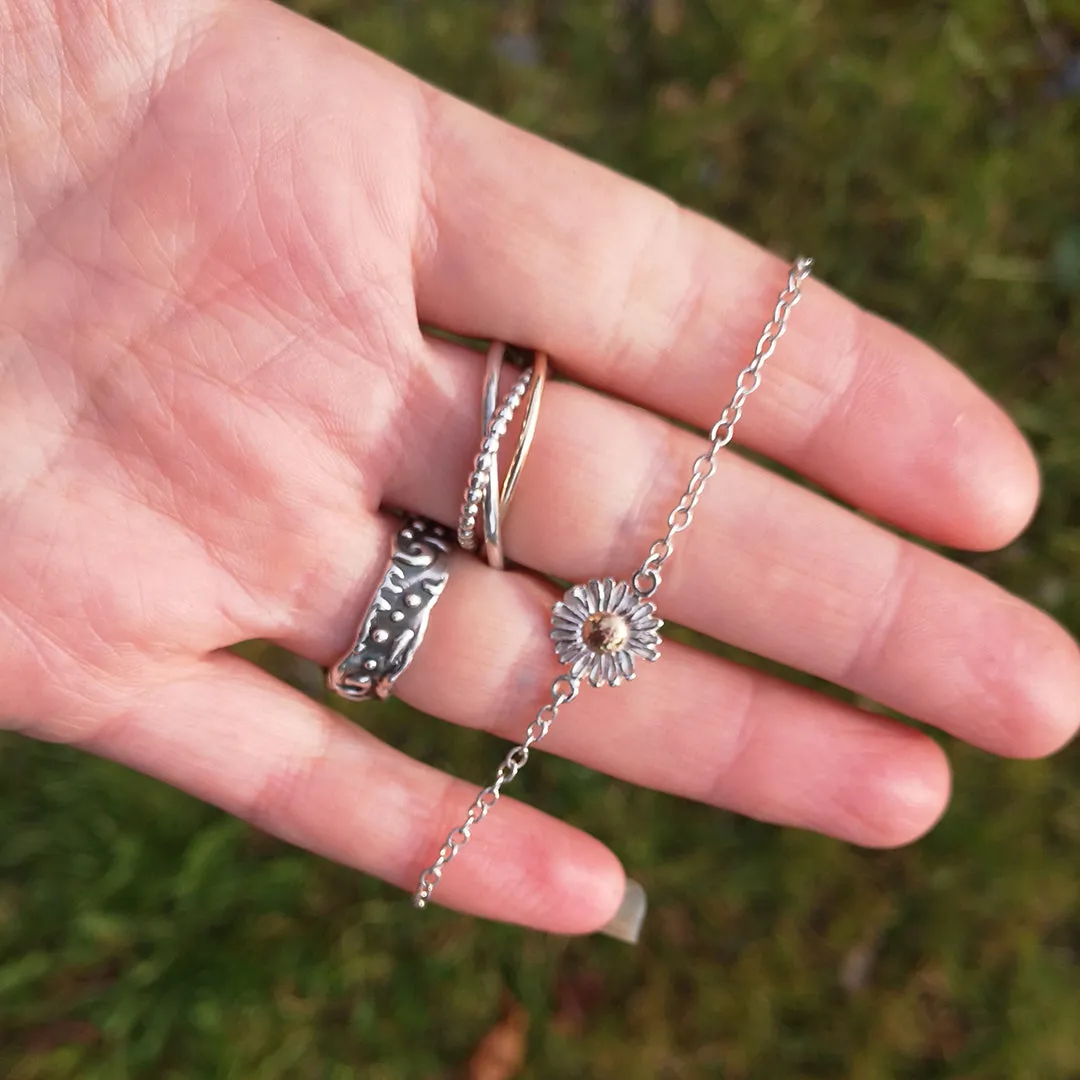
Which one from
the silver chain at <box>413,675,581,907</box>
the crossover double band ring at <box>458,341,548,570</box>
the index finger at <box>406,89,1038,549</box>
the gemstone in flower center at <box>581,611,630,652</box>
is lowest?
the silver chain at <box>413,675,581,907</box>

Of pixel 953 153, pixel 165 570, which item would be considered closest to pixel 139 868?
pixel 165 570

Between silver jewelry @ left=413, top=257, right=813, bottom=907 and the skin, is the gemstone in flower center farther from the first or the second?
the skin

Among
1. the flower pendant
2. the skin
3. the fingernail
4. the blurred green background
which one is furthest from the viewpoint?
the blurred green background

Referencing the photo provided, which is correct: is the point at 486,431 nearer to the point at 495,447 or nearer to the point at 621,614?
the point at 495,447

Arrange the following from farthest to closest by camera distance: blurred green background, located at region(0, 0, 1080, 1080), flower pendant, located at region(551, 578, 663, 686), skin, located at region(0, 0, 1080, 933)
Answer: blurred green background, located at region(0, 0, 1080, 1080), flower pendant, located at region(551, 578, 663, 686), skin, located at region(0, 0, 1080, 933)

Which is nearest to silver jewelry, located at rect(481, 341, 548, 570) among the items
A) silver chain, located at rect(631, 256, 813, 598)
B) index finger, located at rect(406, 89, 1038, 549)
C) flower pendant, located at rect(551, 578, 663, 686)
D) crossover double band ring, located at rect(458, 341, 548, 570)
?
crossover double band ring, located at rect(458, 341, 548, 570)

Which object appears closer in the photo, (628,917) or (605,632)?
(605,632)

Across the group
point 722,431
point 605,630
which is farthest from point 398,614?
point 722,431

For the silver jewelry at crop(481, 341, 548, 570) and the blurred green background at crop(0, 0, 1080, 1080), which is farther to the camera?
the blurred green background at crop(0, 0, 1080, 1080)
